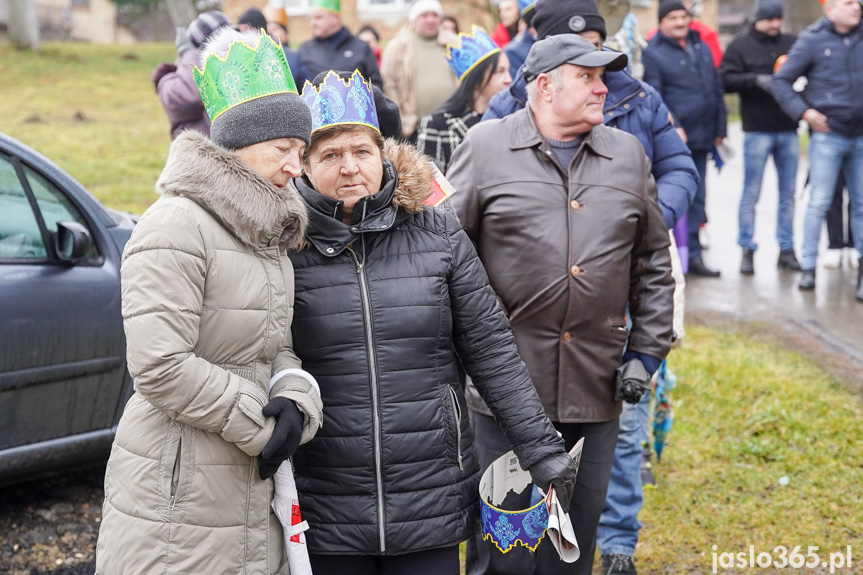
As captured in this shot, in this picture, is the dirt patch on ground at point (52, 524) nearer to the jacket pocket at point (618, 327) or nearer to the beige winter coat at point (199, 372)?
the beige winter coat at point (199, 372)

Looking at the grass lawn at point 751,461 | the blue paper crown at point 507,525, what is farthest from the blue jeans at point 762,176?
the blue paper crown at point 507,525

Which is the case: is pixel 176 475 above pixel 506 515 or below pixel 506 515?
above

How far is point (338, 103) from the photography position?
2.84 metres

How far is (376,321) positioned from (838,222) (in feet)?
23.3

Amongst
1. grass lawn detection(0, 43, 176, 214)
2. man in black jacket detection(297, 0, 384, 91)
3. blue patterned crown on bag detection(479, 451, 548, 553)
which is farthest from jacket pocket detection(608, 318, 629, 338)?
grass lawn detection(0, 43, 176, 214)

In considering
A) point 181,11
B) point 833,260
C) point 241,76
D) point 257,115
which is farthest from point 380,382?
point 181,11

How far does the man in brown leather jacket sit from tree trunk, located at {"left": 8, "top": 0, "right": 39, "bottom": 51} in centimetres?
2146

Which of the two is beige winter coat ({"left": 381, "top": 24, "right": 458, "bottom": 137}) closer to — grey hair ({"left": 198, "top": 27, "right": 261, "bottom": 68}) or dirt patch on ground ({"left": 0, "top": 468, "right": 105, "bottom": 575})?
dirt patch on ground ({"left": 0, "top": 468, "right": 105, "bottom": 575})

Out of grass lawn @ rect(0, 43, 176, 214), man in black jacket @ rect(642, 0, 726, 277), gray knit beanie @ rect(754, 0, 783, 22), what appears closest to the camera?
man in black jacket @ rect(642, 0, 726, 277)

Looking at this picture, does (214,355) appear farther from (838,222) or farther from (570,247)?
(838,222)

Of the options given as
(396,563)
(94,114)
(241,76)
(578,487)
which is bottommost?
(94,114)

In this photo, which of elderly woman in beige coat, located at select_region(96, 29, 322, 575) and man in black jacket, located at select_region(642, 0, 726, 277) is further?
man in black jacket, located at select_region(642, 0, 726, 277)

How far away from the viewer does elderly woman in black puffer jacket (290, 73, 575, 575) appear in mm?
2715

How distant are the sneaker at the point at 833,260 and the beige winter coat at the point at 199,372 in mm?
7589
